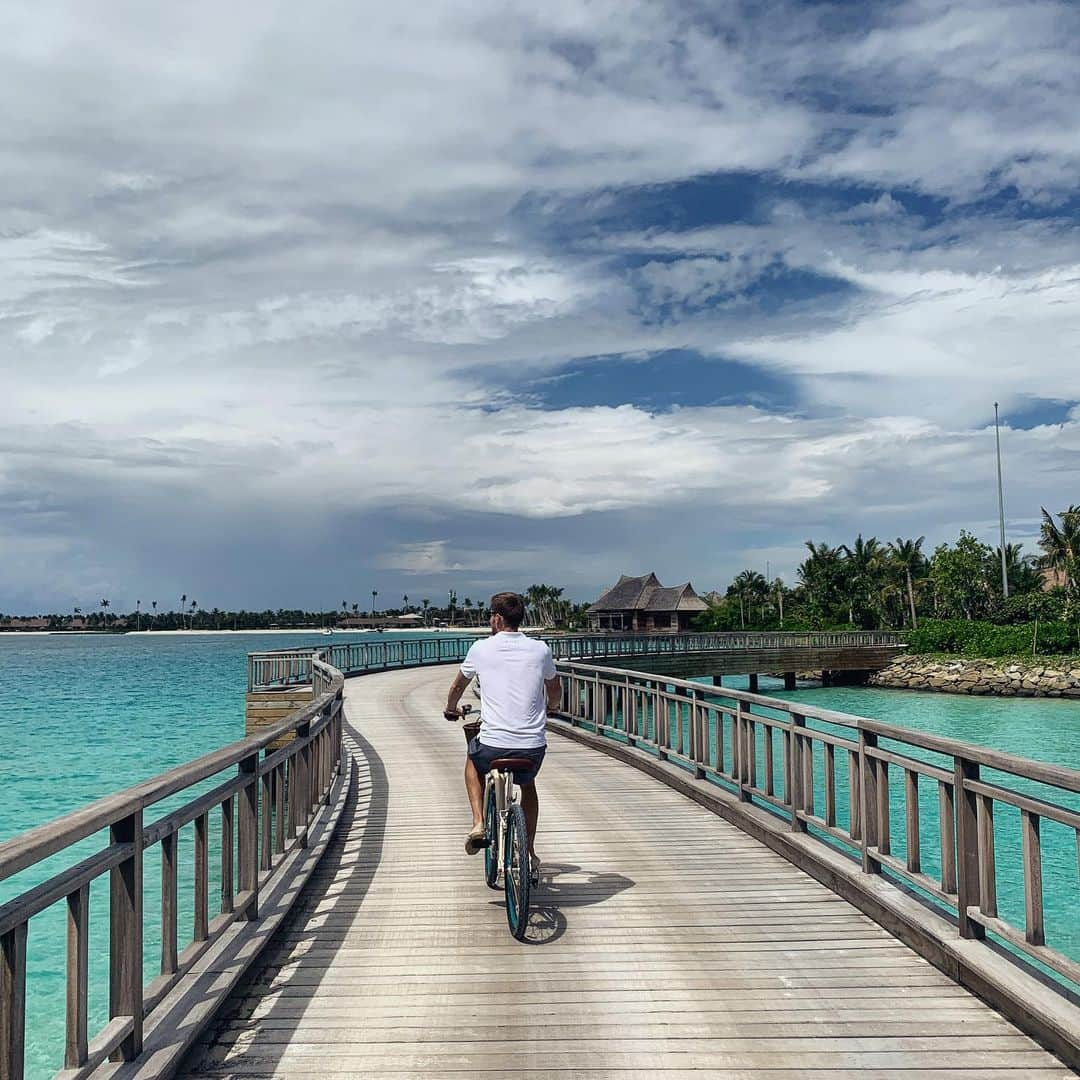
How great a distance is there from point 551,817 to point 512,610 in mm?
3768

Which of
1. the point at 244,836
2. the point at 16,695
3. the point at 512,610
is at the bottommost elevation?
the point at 16,695

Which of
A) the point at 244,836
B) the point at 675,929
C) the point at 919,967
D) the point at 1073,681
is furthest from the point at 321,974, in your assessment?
the point at 1073,681

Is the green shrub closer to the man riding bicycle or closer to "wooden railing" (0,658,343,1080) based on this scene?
the man riding bicycle

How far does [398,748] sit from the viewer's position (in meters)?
16.2

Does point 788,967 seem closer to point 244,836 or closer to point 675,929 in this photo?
point 675,929

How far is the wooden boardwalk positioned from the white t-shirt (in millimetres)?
1102

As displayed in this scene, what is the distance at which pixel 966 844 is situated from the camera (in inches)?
191

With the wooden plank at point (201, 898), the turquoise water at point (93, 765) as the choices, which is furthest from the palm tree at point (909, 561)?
the wooden plank at point (201, 898)

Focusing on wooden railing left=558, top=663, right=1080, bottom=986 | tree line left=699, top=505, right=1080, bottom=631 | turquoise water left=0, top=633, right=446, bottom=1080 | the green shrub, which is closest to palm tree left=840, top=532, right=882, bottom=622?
tree line left=699, top=505, right=1080, bottom=631

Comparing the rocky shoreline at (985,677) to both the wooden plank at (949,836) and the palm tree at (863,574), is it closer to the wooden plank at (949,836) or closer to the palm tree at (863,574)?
the palm tree at (863,574)

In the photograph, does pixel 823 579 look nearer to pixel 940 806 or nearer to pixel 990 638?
pixel 990 638

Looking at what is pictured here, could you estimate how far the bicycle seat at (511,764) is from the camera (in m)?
6.06

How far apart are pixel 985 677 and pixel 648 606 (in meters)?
37.1

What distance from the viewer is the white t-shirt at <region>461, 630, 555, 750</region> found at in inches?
245
